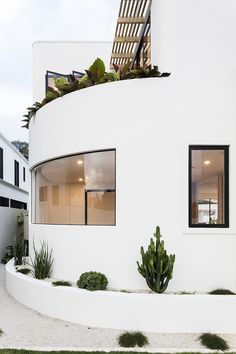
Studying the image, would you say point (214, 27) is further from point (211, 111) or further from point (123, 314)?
point (123, 314)

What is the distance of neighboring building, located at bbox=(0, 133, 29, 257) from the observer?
13.3 meters

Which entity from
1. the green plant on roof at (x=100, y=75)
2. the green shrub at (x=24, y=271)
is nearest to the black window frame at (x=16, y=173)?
the green shrub at (x=24, y=271)

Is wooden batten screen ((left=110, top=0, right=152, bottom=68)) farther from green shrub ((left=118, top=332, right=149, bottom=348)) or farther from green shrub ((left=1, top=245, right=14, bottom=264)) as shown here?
green shrub ((left=1, top=245, right=14, bottom=264))

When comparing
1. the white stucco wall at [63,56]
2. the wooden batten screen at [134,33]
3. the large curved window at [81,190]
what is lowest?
the large curved window at [81,190]

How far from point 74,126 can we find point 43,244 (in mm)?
2761

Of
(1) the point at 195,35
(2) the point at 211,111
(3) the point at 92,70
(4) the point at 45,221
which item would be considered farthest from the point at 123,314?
(1) the point at 195,35

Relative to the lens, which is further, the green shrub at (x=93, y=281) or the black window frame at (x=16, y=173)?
the black window frame at (x=16, y=173)

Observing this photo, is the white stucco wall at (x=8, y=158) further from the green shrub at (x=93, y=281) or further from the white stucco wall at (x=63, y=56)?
the green shrub at (x=93, y=281)

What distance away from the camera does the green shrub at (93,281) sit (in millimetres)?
5780

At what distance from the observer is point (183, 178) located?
19.5 feet

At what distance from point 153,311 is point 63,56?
Answer: 1115 cm

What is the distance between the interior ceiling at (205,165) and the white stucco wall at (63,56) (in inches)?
341

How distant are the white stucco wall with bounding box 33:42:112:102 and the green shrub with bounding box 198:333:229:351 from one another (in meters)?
10.7

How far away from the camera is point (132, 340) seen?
4867 mm
